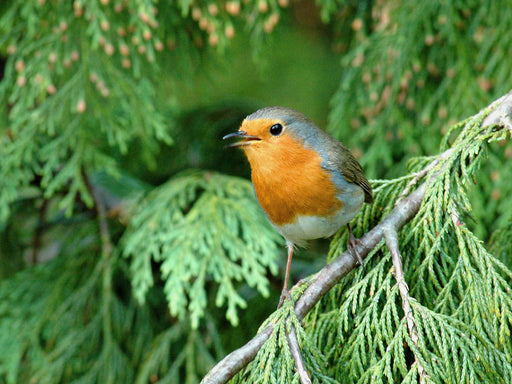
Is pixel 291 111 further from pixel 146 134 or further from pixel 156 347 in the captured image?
pixel 156 347

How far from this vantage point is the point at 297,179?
2.46 metres

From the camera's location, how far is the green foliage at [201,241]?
2758mm

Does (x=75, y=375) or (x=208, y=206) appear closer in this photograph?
(x=208, y=206)

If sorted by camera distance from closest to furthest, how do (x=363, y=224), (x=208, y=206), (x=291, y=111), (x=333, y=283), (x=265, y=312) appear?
(x=333, y=283) → (x=363, y=224) → (x=291, y=111) → (x=208, y=206) → (x=265, y=312)

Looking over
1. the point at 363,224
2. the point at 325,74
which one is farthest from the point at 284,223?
the point at 325,74

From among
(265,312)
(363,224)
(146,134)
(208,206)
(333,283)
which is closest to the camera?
(333,283)

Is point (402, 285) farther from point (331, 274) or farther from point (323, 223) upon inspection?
point (323, 223)

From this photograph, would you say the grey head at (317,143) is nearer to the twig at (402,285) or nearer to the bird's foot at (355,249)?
the bird's foot at (355,249)

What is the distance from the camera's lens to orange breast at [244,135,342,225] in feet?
8.00

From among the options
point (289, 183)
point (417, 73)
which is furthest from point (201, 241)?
point (417, 73)

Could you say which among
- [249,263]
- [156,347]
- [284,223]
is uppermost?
[284,223]

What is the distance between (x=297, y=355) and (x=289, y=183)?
84cm

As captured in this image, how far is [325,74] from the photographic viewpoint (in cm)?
540

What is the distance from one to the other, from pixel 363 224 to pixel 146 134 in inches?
53.3
